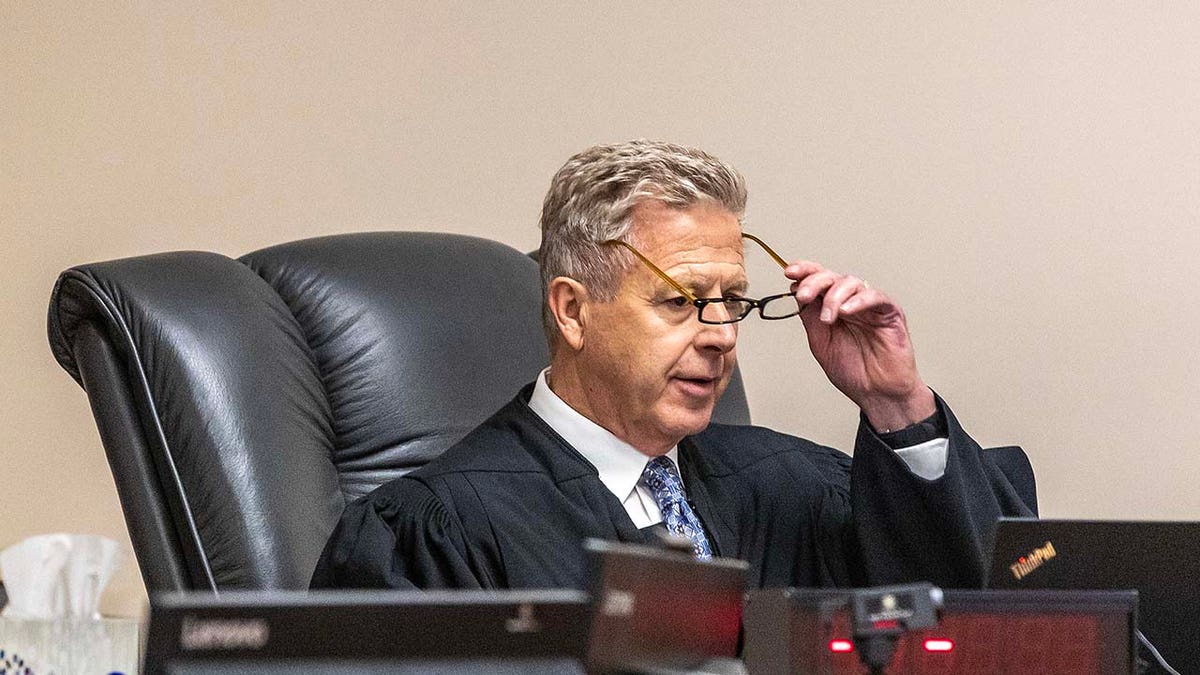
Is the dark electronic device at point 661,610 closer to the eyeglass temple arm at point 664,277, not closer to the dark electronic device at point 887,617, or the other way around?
the dark electronic device at point 887,617

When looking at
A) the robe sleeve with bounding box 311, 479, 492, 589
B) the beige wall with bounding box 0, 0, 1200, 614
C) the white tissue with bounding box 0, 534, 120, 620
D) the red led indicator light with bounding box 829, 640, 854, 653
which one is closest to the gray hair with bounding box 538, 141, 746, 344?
the robe sleeve with bounding box 311, 479, 492, 589

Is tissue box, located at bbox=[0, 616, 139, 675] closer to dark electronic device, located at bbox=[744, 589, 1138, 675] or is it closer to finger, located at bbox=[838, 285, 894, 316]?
dark electronic device, located at bbox=[744, 589, 1138, 675]

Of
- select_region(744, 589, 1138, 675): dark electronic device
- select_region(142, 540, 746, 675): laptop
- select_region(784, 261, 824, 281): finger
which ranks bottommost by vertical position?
select_region(744, 589, 1138, 675): dark electronic device

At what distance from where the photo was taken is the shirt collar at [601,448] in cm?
189

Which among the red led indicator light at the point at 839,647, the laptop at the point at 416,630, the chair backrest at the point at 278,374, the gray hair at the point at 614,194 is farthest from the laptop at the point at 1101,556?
the chair backrest at the point at 278,374

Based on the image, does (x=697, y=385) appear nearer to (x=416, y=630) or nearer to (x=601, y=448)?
(x=601, y=448)

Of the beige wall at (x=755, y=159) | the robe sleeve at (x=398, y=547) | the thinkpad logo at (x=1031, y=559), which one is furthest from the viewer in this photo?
the beige wall at (x=755, y=159)

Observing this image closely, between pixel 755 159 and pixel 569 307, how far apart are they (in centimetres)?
→ 81

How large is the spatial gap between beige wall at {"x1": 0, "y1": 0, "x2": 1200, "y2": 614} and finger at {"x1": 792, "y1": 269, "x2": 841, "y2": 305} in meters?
0.67

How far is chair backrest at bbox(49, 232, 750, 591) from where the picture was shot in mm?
1733

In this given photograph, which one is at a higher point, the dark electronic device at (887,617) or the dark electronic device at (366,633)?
the dark electronic device at (366,633)

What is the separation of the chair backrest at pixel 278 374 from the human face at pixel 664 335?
0.88 ft

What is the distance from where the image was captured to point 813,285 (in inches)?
73.7

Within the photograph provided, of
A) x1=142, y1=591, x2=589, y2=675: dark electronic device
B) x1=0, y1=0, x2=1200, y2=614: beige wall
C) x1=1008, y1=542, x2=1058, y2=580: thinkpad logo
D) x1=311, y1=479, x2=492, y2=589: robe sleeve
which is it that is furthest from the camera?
x1=0, y1=0, x2=1200, y2=614: beige wall
